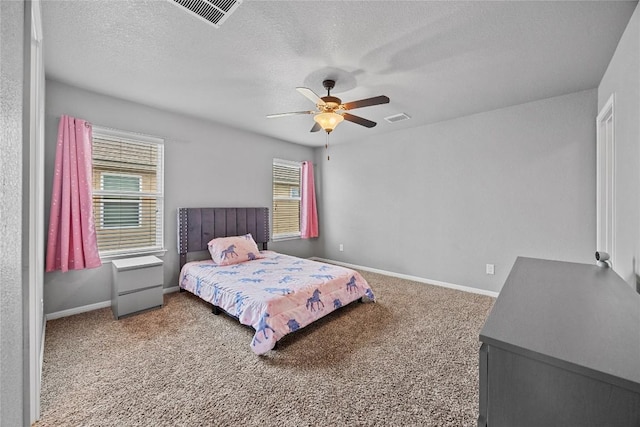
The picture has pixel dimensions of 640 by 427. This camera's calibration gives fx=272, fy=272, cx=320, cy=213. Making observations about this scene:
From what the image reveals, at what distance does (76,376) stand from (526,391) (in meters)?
2.63

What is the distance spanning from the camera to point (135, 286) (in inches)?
114

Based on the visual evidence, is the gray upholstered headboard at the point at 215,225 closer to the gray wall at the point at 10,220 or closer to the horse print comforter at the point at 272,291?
the horse print comforter at the point at 272,291

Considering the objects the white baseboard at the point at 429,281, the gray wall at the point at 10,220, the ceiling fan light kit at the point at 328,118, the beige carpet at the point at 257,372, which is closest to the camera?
the gray wall at the point at 10,220

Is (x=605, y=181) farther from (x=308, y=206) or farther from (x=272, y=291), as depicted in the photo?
(x=308, y=206)

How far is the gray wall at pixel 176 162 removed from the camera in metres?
2.81

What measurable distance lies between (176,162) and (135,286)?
1645 millimetres

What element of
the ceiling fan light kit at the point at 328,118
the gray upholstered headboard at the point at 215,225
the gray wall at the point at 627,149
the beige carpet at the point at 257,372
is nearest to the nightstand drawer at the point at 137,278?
the beige carpet at the point at 257,372

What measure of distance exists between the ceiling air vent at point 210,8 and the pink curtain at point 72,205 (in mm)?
2049

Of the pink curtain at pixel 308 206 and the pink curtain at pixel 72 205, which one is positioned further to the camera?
the pink curtain at pixel 308 206

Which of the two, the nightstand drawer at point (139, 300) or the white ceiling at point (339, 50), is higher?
the white ceiling at point (339, 50)

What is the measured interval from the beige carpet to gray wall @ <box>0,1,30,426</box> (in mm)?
980

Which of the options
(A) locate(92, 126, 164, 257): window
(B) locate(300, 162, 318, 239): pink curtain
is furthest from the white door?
(A) locate(92, 126, 164, 257): window

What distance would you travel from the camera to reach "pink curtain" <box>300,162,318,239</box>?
17.6 ft

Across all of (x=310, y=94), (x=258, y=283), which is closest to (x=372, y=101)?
(x=310, y=94)
